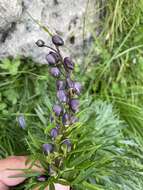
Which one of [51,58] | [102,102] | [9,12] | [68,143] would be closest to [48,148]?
[68,143]

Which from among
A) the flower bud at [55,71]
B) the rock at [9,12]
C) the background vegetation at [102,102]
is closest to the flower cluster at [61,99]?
the flower bud at [55,71]

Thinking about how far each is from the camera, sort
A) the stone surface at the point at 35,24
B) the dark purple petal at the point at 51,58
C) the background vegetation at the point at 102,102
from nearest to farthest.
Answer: the dark purple petal at the point at 51,58 → the background vegetation at the point at 102,102 → the stone surface at the point at 35,24

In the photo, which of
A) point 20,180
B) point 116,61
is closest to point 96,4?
point 116,61

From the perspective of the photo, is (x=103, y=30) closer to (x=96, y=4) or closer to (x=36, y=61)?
(x=96, y=4)

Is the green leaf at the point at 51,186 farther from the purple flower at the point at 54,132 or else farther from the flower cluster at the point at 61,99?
the purple flower at the point at 54,132

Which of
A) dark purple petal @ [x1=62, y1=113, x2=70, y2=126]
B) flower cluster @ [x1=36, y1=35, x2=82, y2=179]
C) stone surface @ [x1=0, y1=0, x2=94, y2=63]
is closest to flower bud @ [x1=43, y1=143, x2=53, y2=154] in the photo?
flower cluster @ [x1=36, y1=35, x2=82, y2=179]
